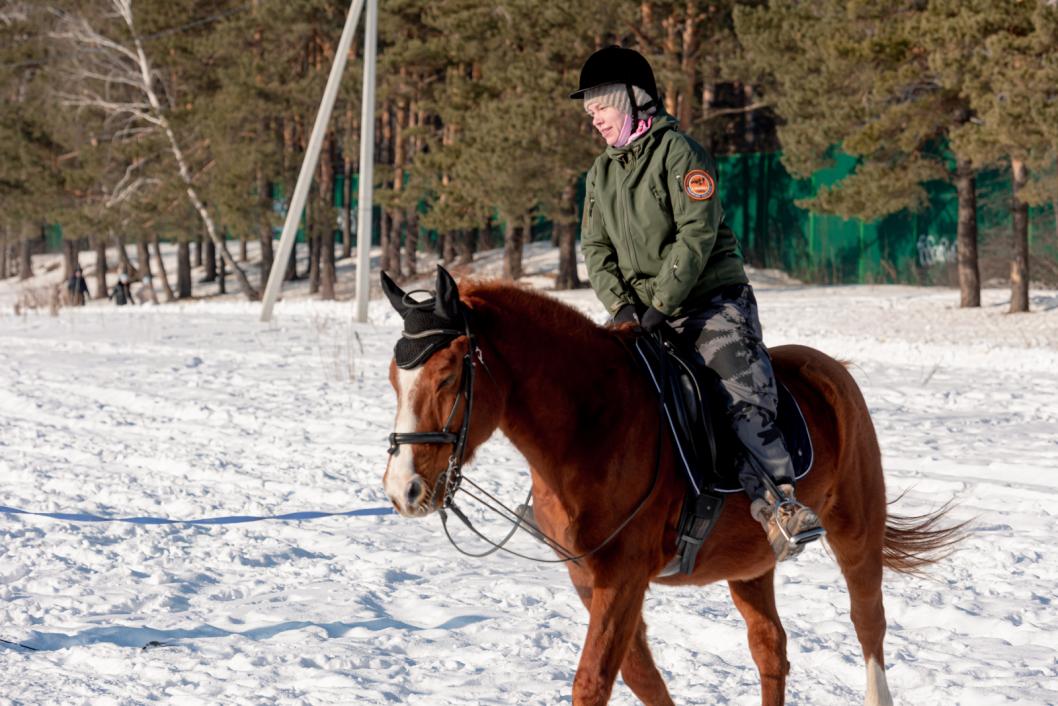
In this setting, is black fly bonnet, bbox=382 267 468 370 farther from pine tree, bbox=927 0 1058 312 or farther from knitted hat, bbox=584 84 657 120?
pine tree, bbox=927 0 1058 312

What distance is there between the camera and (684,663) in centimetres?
567

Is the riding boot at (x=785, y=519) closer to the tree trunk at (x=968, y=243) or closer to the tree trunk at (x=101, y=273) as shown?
the tree trunk at (x=968, y=243)

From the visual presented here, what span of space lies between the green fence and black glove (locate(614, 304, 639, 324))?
26309 mm

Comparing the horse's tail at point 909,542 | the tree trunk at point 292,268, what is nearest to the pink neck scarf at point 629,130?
the horse's tail at point 909,542

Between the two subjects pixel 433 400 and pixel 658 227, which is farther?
pixel 658 227

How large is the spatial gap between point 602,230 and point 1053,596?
3.65 meters

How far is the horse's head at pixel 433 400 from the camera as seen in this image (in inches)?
144

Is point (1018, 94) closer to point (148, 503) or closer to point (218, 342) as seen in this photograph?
point (218, 342)

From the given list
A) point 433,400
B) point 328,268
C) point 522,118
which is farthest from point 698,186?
point 328,268

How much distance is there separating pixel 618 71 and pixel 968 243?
23560 mm

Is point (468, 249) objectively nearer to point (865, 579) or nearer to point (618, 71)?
point (865, 579)

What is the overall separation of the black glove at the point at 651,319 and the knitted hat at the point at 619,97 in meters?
0.76

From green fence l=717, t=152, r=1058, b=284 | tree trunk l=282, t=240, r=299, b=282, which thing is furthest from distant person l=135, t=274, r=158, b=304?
green fence l=717, t=152, r=1058, b=284

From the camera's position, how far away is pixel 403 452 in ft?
12.1
